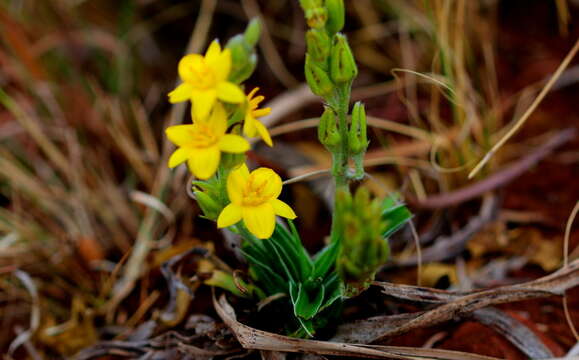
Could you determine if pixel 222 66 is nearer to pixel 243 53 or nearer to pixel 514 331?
pixel 243 53

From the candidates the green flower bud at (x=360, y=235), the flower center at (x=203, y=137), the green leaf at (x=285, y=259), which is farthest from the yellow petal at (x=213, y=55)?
the green leaf at (x=285, y=259)

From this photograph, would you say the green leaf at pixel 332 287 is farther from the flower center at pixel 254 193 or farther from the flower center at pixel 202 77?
the flower center at pixel 202 77

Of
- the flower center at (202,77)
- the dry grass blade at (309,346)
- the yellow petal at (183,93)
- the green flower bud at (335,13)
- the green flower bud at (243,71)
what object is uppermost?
the green flower bud at (335,13)

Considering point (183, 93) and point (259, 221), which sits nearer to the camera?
point (183, 93)

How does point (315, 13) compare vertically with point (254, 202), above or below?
above

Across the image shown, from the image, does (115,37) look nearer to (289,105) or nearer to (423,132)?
(289,105)

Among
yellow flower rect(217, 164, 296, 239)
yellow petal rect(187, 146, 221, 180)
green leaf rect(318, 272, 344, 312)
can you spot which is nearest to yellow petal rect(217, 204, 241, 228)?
yellow flower rect(217, 164, 296, 239)

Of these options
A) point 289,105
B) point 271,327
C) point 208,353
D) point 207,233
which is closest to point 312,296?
point 271,327

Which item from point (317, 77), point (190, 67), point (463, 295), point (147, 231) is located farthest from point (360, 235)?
point (147, 231)
